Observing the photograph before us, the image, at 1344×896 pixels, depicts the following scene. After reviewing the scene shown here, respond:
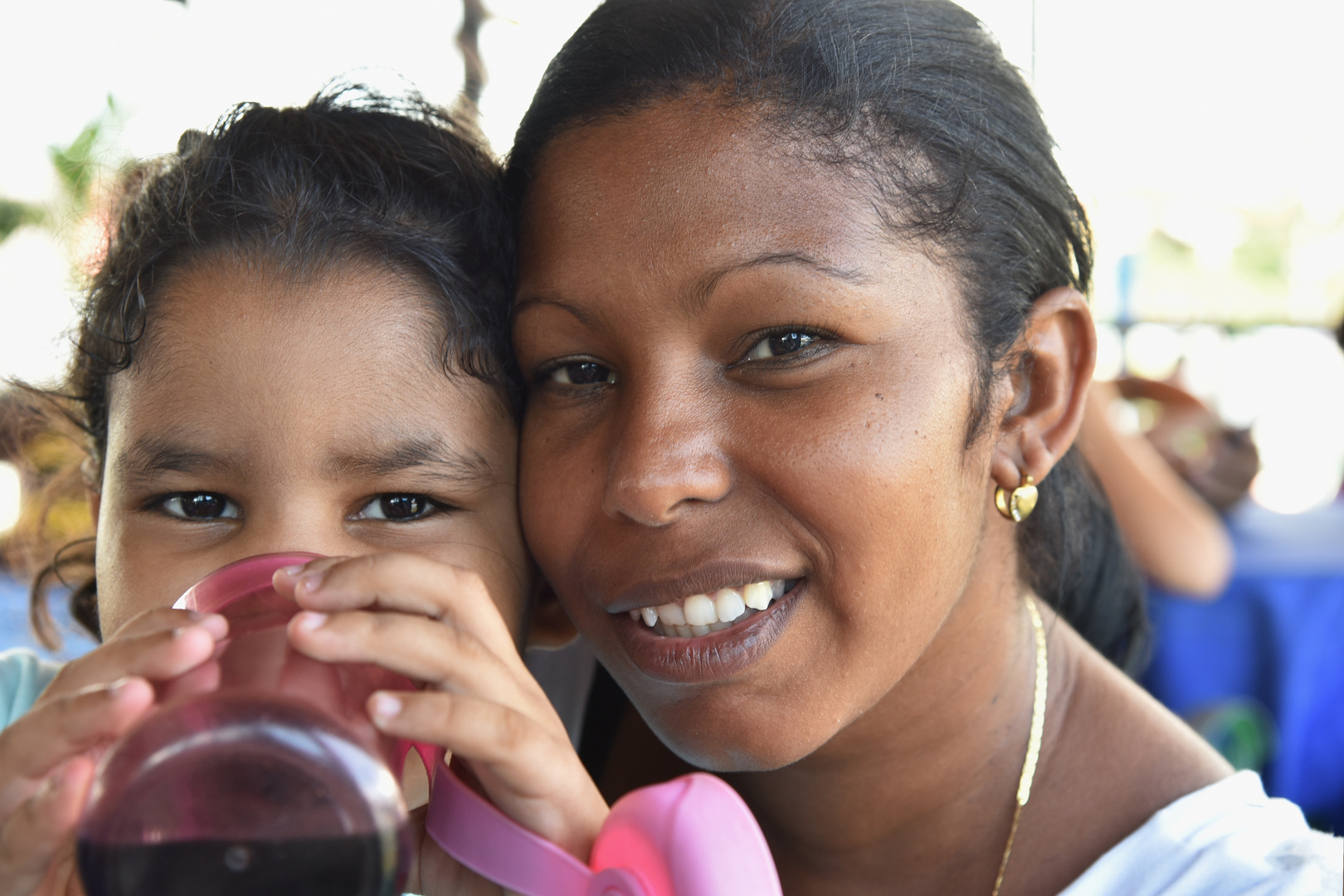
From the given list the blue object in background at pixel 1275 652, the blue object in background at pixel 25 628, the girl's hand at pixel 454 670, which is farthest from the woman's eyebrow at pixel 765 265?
the blue object in background at pixel 1275 652

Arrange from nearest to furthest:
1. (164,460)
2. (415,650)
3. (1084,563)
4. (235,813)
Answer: (235,813) < (415,650) < (164,460) < (1084,563)

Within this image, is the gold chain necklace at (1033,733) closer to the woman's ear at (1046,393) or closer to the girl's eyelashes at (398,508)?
the woman's ear at (1046,393)

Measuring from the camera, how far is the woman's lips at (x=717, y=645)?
1045mm

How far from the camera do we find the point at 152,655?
620 mm

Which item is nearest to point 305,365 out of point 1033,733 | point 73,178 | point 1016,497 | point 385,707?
point 385,707

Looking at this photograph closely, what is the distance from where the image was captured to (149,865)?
560 mm

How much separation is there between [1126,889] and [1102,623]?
705 mm

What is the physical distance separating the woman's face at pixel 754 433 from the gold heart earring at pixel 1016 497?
0.12m

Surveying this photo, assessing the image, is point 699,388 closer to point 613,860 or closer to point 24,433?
point 613,860

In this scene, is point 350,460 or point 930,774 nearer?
point 350,460

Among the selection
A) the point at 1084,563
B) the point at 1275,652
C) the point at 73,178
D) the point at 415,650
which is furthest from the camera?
the point at 1275,652

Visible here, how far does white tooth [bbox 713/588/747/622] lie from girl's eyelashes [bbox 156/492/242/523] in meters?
0.50

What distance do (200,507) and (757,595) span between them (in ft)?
1.94

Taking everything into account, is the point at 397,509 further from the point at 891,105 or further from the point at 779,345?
the point at 891,105
